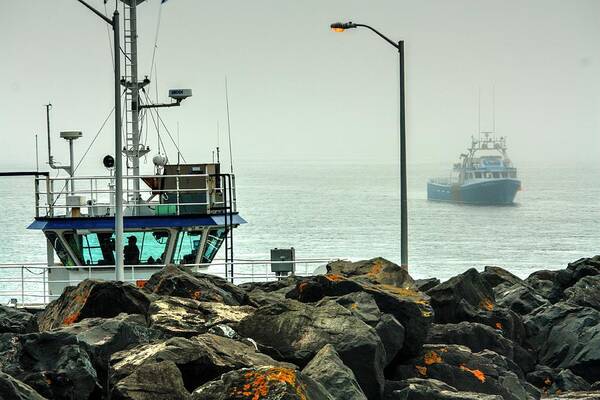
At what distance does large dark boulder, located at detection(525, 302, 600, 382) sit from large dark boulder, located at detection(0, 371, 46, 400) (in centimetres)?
1084

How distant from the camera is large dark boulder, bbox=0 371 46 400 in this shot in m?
10.6

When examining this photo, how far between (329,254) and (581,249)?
23.0m

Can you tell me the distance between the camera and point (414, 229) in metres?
123

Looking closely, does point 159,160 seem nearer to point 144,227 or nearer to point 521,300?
point 144,227

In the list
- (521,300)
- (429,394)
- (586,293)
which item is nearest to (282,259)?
(521,300)

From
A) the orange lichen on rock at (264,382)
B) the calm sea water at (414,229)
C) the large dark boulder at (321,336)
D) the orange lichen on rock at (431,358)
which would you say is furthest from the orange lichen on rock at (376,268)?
the calm sea water at (414,229)

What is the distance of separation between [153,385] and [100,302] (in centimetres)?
500

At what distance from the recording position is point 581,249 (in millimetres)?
98688

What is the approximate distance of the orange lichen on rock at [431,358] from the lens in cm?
1606

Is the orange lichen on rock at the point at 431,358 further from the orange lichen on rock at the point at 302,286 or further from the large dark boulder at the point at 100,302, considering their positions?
the large dark boulder at the point at 100,302

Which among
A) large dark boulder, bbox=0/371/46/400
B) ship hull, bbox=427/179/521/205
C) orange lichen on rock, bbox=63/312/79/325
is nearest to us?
large dark boulder, bbox=0/371/46/400

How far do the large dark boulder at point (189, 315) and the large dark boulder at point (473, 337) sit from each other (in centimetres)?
312

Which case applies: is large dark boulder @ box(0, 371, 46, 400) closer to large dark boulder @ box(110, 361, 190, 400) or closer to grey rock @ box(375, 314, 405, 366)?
large dark boulder @ box(110, 361, 190, 400)

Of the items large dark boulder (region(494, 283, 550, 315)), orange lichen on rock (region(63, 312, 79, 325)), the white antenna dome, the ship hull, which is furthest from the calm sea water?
orange lichen on rock (region(63, 312, 79, 325))
